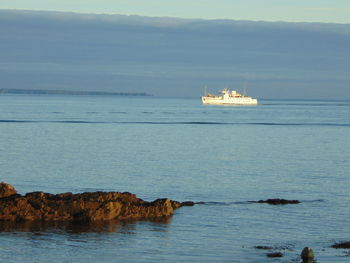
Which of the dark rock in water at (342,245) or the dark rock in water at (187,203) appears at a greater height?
the dark rock in water at (187,203)

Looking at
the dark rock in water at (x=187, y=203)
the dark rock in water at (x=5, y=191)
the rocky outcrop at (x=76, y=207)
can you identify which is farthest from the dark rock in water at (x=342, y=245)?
the dark rock in water at (x=5, y=191)

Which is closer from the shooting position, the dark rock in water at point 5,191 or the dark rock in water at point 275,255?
the dark rock in water at point 275,255

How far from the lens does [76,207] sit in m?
26.3

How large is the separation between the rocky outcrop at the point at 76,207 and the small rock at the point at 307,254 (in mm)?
→ 7476

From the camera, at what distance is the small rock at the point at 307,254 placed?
68.6 ft

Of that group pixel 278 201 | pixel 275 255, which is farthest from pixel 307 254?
pixel 278 201

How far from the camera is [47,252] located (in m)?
21.6

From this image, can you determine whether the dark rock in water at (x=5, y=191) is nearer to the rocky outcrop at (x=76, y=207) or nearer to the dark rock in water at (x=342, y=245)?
the rocky outcrop at (x=76, y=207)

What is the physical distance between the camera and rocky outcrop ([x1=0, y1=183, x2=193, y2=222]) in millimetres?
25922

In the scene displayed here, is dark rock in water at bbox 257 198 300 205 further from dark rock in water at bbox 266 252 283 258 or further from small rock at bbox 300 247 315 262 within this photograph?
small rock at bbox 300 247 315 262

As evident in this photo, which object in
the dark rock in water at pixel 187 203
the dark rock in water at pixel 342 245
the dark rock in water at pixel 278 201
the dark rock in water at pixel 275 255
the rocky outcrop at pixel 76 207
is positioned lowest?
the dark rock in water at pixel 275 255

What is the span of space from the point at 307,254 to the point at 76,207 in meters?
8.98

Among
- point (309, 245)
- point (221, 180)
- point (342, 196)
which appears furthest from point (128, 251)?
point (221, 180)

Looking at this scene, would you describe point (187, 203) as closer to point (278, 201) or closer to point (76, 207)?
point (278, 201)
